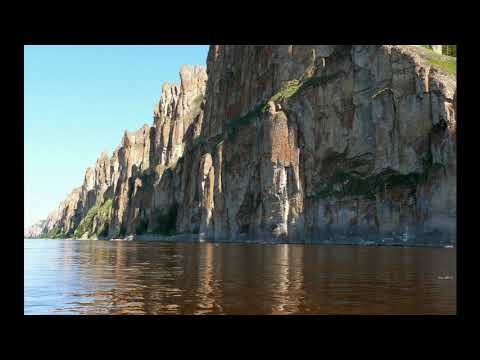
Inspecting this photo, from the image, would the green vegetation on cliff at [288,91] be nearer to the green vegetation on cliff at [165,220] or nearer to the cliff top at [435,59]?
the cliff top at [435,59]

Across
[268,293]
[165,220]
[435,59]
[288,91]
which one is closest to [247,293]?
[268,293]

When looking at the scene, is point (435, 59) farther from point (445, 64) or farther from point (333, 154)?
point (333, 154)

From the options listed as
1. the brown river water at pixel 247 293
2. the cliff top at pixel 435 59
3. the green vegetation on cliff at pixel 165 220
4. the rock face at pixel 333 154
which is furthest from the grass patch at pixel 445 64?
the green vegetation on cliff at pixel 165 220

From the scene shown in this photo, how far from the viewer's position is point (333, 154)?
108 m

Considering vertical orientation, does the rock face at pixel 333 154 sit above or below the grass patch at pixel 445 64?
below

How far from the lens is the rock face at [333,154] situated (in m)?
85.5

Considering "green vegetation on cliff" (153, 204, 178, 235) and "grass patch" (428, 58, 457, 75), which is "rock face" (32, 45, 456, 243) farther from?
"green vegetation on cliff" (153, 204, 178, 235)

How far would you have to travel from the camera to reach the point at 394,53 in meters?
95.5

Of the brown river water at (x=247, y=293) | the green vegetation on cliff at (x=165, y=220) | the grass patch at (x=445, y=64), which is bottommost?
the green vegetation on cliff at (x=165, y=220)
